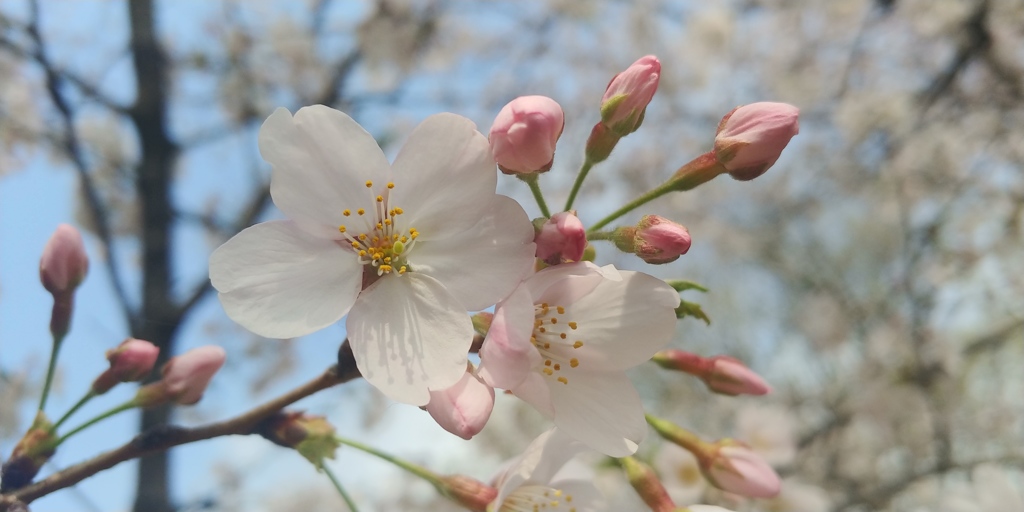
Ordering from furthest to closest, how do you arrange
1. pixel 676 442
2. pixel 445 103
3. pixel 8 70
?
pixel 445 103 → pixel 8 70 → pixel 676 442

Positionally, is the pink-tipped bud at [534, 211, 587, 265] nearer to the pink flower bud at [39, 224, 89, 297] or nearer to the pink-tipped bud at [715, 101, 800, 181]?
the pink-tipped bud at [715, 101, 800, 181]

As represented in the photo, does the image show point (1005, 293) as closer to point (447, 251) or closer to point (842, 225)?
point (842, 225)

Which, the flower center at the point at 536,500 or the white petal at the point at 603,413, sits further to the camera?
the flower center at the point at 536,500

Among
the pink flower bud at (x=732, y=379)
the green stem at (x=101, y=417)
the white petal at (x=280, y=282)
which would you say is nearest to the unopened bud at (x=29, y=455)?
the green stem at (x=101, y=417)

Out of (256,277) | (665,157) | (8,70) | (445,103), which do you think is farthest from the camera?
(665,157)

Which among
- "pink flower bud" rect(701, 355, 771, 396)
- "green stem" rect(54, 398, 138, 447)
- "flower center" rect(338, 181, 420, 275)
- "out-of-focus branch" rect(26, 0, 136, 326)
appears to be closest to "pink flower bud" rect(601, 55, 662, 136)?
"flower center" rect(338, 181, 420, 275)

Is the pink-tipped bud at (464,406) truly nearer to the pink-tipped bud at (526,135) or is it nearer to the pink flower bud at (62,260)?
the pink-tipped bud at (526,135)

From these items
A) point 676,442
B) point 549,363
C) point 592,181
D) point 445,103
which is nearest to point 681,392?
point 592,181
